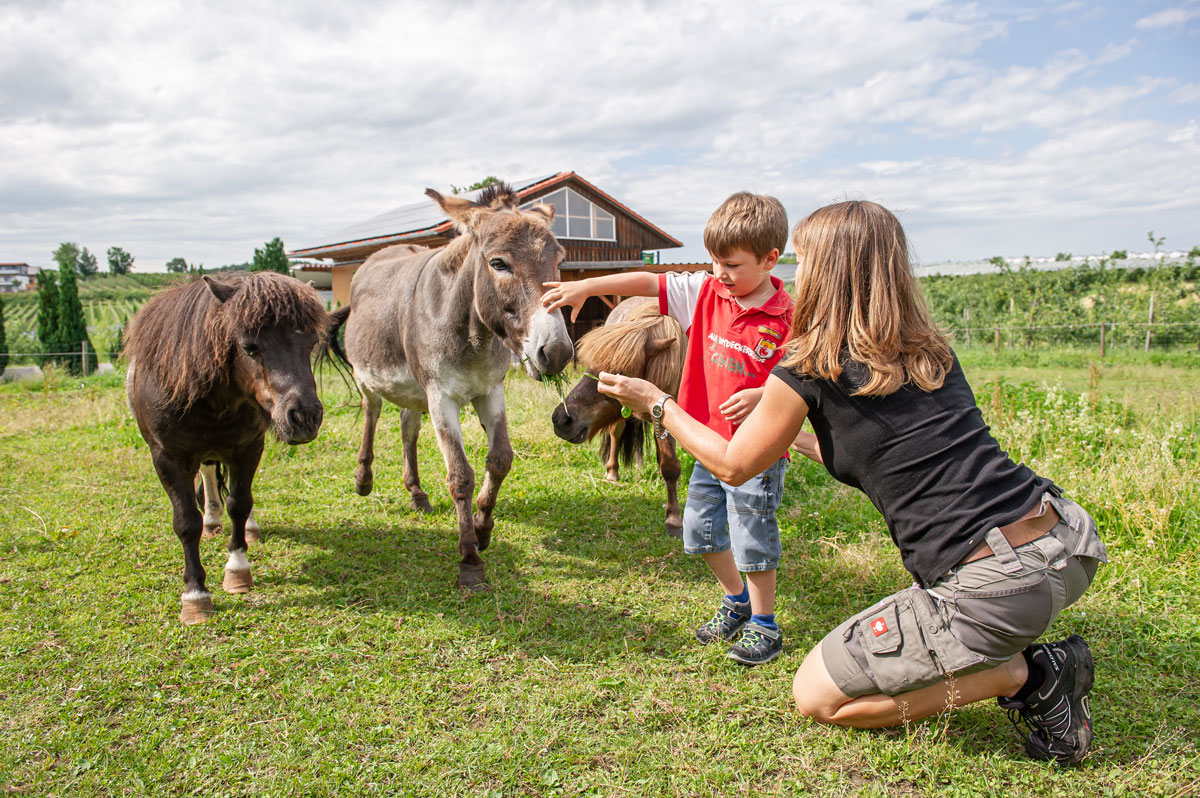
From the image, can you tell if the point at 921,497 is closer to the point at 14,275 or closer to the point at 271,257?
the point at 271,257

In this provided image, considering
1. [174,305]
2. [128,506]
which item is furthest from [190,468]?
[128,506]

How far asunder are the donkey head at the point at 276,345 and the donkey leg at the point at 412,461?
2035 millimetres

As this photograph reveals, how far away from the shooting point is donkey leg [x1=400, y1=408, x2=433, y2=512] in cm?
550

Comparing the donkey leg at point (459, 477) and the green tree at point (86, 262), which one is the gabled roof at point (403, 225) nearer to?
the donkey leg at point (459, 477)

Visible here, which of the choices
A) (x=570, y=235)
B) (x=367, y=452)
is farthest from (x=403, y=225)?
(x=367, y=452)

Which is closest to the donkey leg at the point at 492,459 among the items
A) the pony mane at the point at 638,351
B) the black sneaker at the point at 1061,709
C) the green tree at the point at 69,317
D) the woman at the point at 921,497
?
the pony mane at the point at 638,351

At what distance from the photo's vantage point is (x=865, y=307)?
2262 millimetres

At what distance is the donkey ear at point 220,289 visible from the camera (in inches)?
133

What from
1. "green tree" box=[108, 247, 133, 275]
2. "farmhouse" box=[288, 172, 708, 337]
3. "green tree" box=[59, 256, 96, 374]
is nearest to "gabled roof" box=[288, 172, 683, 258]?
"farmhouse" box=[288, 172, 708, 337]

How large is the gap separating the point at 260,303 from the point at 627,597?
8.50 ft

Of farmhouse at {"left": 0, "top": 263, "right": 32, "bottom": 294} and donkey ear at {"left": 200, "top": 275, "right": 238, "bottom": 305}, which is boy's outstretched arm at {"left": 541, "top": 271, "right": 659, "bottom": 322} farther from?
farmhouse at {"left": 0, "top": 263, "right": 32, "bottom": 294}

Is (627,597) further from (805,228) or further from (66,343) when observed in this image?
(66,343)

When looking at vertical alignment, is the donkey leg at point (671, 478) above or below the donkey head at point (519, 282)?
below

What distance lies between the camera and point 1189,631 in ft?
10.4
